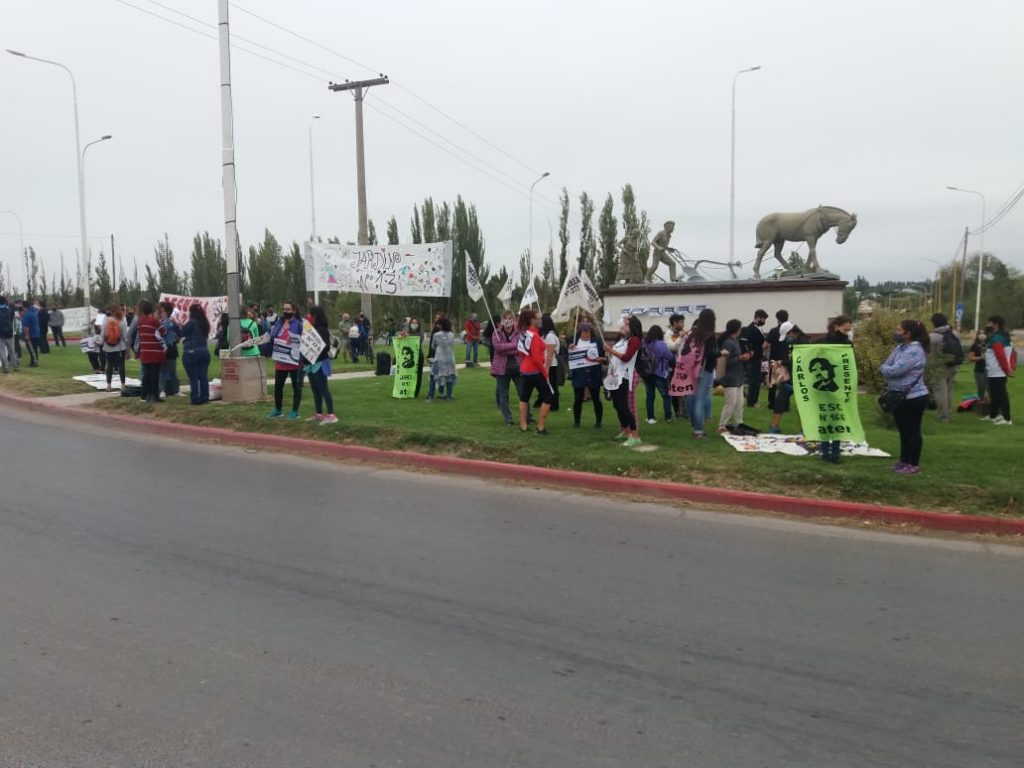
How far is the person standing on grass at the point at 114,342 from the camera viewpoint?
1473 centimetres

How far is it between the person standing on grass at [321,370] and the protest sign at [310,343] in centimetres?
4

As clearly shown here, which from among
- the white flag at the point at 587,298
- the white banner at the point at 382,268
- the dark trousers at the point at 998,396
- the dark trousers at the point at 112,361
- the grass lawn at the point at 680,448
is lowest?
the grass lawn at the point at 680,448

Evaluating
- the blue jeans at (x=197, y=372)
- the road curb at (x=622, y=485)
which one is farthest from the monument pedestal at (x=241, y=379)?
the road curb at (x=622, y=485)

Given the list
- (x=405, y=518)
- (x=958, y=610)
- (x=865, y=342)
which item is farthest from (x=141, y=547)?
(x=865, y=342)

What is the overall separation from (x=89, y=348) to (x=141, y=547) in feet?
45.9

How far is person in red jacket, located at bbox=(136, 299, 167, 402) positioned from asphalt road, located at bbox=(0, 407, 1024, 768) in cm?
567

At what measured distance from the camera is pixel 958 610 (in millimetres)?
5176

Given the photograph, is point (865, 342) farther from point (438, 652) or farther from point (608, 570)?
point (438, 652)

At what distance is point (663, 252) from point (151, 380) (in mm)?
17923

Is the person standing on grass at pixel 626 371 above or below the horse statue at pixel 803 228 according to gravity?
below

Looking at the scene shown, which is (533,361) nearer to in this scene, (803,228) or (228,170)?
(228,170)

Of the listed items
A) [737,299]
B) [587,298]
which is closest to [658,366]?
[587,298]

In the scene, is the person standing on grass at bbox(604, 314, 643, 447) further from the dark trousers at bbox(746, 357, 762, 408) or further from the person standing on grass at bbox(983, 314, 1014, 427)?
the person standing on grass at bbox(983, 314, 1014, 427)

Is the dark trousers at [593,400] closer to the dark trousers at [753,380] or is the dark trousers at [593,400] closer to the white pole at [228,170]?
the dark trousers at [753,380]
